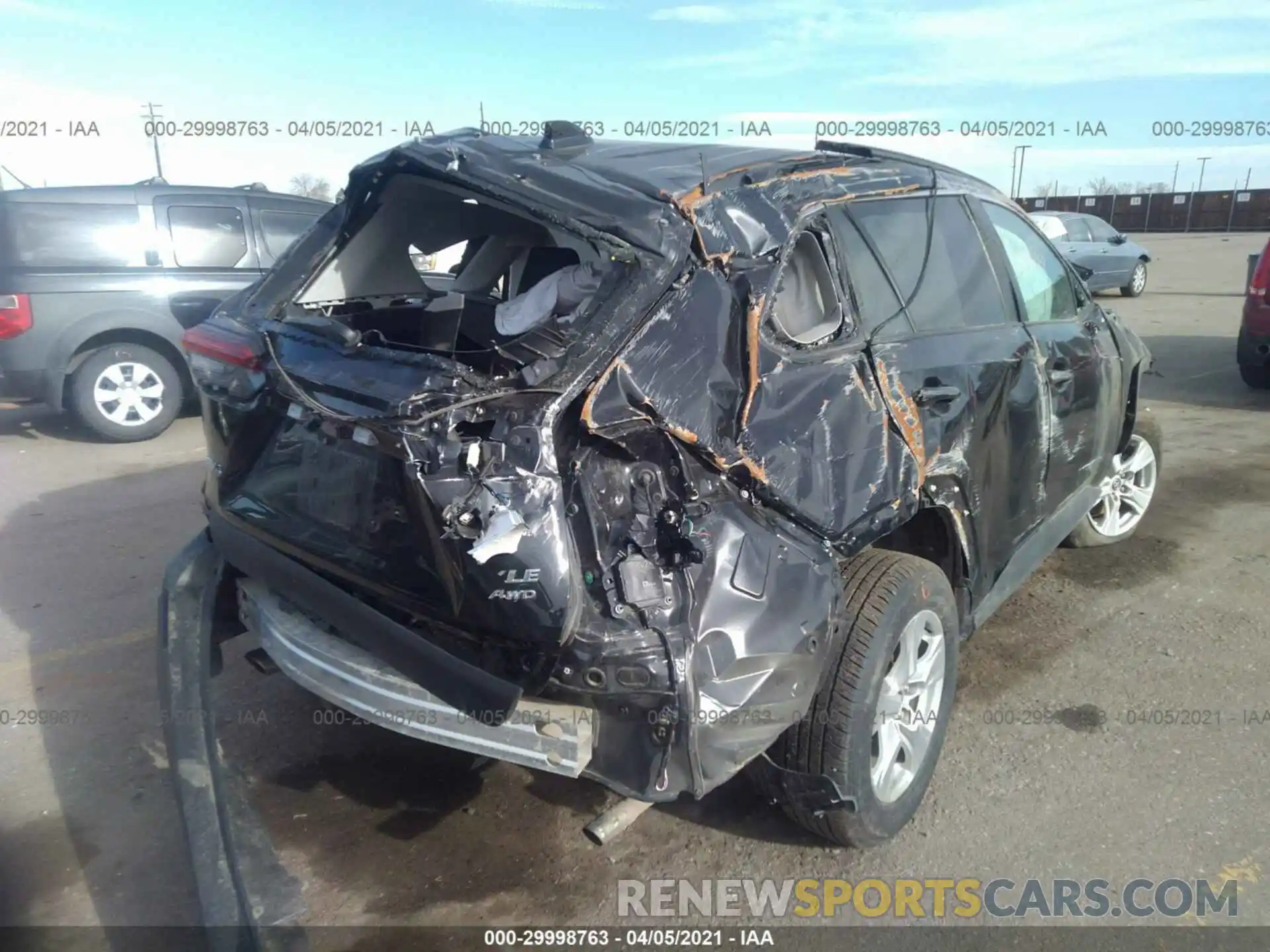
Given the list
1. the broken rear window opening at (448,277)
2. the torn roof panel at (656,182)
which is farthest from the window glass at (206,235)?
the torn roof panel at (656,182)

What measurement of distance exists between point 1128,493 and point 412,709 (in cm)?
434

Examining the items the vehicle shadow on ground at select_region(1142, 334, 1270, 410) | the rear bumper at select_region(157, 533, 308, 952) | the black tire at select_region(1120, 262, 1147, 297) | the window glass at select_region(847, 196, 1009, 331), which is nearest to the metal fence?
the black tire at select_region(1120, 262, 1147, 297)

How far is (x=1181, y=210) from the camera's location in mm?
39500

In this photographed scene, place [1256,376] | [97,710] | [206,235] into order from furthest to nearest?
[1256,376], [206,235], [97,710]

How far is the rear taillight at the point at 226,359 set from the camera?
2744 mm

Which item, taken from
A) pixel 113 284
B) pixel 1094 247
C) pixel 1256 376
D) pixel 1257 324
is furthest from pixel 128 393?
pixel 1094 247

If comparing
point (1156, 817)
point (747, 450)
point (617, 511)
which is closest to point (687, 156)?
point (747, 450)

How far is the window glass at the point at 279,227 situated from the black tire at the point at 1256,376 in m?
8.71

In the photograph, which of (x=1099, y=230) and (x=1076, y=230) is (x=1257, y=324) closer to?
(x=1076, y=230)

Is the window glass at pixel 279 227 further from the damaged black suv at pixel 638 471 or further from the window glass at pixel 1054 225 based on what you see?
the window glass at pixel 1054 225

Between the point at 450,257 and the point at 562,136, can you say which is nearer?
the point at 562,136

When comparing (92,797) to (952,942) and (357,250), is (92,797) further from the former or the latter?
(952,942)

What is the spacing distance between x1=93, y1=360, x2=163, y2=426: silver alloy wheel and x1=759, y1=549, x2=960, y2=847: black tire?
7130 millimetres

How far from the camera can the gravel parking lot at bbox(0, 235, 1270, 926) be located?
276 centimetres
